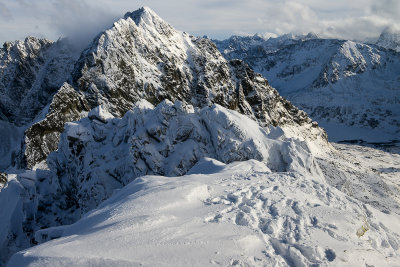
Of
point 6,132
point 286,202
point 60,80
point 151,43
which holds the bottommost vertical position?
point 286,202

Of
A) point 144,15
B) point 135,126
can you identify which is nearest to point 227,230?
point 135,126

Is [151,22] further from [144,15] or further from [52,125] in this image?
[52,125]

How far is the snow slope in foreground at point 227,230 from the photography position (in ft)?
36.2

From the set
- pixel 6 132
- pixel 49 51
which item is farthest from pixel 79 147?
pixel 49 51

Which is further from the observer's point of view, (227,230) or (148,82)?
(148,82)

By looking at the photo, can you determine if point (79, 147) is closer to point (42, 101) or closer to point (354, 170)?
point (354, 170)

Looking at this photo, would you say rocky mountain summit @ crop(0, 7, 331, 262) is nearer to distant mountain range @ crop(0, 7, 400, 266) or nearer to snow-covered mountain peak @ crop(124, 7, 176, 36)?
distant mountain range @ crop(0, 7, 400, 266)

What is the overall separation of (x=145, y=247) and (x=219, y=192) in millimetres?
6887

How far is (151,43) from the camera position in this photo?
89375 millimetres

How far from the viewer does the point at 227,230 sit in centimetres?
1316

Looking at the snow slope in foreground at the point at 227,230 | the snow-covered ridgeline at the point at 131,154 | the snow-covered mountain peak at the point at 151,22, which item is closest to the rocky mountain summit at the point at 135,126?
the snow-covered ridgeline at the point at 131,154

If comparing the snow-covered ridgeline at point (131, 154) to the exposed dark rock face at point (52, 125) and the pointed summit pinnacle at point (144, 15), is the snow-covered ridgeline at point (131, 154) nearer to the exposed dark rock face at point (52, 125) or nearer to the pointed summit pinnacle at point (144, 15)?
the exposed dark rock face at point (52, 125)

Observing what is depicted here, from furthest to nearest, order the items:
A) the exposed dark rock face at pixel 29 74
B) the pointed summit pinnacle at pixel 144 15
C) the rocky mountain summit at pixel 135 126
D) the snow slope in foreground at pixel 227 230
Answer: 1. the exposed dark rock face at pixel 29 74
2. the pointed summit pinnacle at pixel 144 15
3. the rocky mountain summit at pixel 135 126
4. the snow slope in foreground at pixel 227 230

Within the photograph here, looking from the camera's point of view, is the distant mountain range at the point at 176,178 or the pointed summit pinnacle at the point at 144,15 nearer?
the distant mountain range at the point at 176,178
